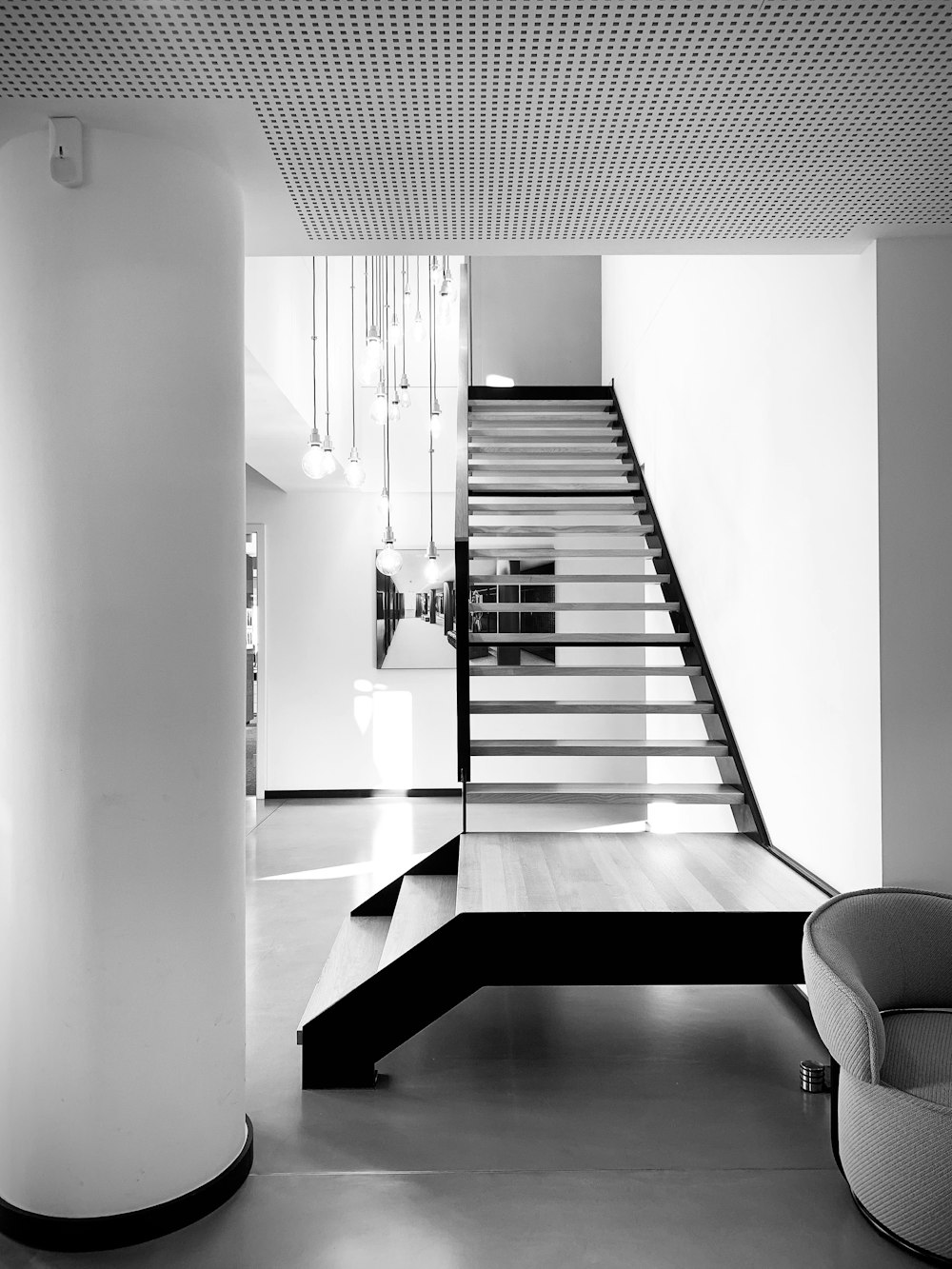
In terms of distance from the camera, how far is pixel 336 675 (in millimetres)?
9133

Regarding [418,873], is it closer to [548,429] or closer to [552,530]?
[552,530]

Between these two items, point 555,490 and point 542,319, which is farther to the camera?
point 542,319

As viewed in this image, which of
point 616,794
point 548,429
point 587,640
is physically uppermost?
point 548,429

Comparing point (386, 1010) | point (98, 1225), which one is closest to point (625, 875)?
point (386, 1010)

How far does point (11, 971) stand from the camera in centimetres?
246

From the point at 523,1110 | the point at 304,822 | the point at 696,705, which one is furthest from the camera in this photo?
the point at 304,822

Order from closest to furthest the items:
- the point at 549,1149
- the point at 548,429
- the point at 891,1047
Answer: the point at 891,1047
the point at 549,1149
the point at 548,429

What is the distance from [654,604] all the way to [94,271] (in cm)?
396

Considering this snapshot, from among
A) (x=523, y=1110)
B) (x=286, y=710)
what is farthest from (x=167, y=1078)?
A: (x=286, y=710)

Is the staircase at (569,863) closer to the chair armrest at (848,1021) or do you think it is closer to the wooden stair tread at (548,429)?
the wooden stair tread at (548,429)

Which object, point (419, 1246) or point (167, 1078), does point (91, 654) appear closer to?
point (167, 1078)

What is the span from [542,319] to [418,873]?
6288 mm

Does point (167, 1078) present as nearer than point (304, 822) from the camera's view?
Yes

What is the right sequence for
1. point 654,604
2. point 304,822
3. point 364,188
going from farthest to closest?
1. point 304,822
2. point 654,604
3. point 364,188
